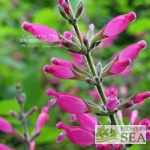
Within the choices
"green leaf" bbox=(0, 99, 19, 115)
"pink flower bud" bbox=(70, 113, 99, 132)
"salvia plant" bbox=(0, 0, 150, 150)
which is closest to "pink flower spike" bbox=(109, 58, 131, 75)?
"salvia plant" bbox=(0, 0, 150, 150)

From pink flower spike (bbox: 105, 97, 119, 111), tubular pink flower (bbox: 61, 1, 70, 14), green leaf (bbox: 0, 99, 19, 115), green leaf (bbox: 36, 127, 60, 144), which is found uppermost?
tubular pink flower (bbox: 61, 1, 70, 14)

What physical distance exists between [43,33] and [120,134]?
76 cm

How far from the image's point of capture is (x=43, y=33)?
2623mm

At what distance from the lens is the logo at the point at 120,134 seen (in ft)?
7.95

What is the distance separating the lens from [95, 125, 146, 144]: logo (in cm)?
242

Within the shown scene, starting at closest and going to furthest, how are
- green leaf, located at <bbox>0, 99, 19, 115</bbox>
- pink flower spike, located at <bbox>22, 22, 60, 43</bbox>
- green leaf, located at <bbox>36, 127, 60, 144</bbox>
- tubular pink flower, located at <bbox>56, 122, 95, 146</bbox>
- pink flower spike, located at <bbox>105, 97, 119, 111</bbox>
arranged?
pink flower spike, located at <bbox>105, 97, 119, 111</bbox> < tubular pink flower, located at <bbox>56, 122, 95, 146</bbox> < pink flower spike, located at <bbox>22, 22, 60, 43</bbox> < green leaf, located at <bbox>36, 127, 60, 144</bbox> < green leaf, located at <bbox>0, 99, 19, 115</bbox>

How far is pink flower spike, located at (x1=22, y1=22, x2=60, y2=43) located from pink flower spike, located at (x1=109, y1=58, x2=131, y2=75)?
361 millimetres

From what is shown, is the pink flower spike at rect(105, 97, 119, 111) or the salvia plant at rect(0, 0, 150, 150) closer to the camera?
the pink flower spike at rect(105, 97, 119, 111)

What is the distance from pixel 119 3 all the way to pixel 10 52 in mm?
2188

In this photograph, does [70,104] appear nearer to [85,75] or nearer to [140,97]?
[85,75]

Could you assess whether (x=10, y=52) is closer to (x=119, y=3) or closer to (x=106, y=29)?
(x=119, y=3)

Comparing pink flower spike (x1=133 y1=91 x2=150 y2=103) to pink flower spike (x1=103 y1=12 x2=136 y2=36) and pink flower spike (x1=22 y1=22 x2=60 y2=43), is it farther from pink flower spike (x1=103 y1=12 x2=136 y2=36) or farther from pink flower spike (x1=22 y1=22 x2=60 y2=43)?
pink flower spike (x1=22 y1=22 x2=60 y2=43)

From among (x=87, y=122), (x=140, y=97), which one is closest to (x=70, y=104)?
(x=87, y=122)

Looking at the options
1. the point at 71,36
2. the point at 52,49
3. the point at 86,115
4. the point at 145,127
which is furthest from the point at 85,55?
the point at 52,49
